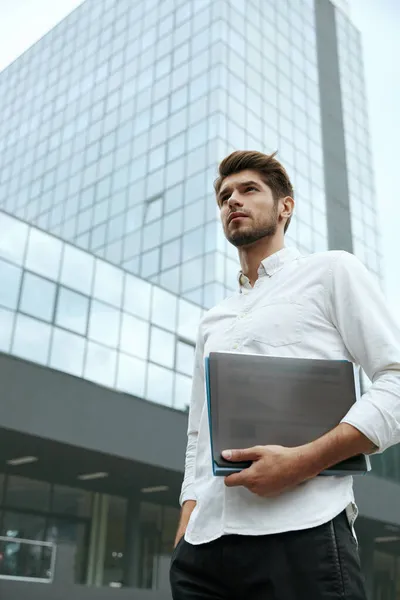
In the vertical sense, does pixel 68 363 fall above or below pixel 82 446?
above

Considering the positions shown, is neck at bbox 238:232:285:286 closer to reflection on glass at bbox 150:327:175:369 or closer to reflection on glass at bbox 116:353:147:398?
reflection on glass at bbox 116:353:147:398

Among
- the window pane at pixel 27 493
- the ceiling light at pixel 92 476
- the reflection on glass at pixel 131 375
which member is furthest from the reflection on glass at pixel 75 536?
the reflection on glass at pixel 131 375

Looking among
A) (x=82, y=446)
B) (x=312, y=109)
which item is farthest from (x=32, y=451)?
(x=312, y=109)

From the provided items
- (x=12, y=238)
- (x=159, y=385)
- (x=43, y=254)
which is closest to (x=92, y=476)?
(x=159, y=385)

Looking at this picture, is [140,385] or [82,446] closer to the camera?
[82,446]

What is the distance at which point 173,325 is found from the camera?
72.8 ft

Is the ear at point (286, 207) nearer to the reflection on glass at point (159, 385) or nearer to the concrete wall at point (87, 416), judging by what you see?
the concrete wall at point (87, 416)

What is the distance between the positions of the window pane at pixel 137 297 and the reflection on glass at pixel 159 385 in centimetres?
172

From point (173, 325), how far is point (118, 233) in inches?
441

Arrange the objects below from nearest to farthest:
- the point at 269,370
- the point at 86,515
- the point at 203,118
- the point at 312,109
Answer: the point at 269,370 < the point at 86,515 < the point at 203,118 < the point at 312,109

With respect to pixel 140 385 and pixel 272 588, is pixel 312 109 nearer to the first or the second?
pixel 140 385

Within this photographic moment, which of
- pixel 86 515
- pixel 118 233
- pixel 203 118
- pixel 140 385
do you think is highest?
pixel 203 118

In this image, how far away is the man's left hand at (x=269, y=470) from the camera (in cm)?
164

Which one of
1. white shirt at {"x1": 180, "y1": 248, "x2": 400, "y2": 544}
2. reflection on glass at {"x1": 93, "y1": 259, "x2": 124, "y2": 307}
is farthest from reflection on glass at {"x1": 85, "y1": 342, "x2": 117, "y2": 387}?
white shirt at {"x1": 180, "y1": 248, "x2": 400, "y2": 544}
